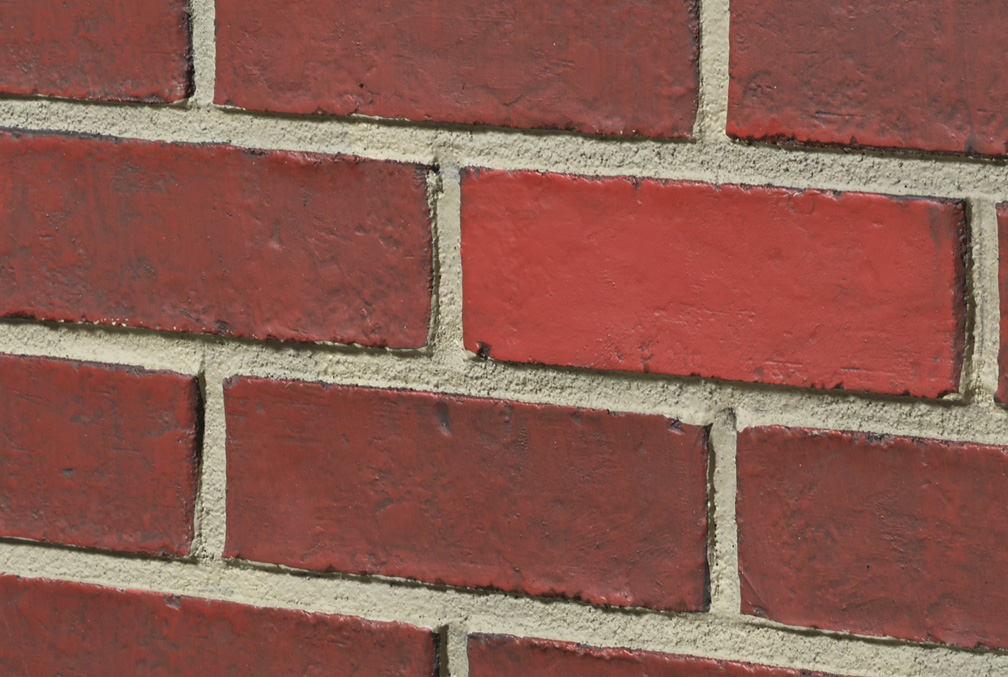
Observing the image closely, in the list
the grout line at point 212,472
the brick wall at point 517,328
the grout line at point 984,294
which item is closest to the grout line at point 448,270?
the brick wall at point 517,328

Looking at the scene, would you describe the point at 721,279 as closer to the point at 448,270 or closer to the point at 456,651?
the point at 448,270

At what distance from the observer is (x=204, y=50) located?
0.45m

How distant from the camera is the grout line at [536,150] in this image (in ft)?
1.38

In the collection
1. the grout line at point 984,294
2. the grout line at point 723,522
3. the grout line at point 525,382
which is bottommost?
the grout line at point 723,522

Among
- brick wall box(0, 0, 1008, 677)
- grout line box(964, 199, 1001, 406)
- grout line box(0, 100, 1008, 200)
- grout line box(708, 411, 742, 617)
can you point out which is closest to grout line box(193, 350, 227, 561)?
brick wall box(0, 0, 1008, 677)

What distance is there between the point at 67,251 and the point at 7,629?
0.75 ft

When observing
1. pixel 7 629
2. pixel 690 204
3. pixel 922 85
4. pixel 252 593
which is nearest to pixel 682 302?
pixel 690 204

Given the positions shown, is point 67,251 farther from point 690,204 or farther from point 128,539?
point 690,204

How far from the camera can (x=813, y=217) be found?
1.39ft

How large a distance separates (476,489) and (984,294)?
27 centimetres

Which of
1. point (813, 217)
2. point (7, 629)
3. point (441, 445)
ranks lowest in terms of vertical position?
point (7, 629)

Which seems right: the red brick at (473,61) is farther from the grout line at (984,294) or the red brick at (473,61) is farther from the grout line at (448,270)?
the grout line at (984,294)

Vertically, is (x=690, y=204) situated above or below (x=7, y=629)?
above

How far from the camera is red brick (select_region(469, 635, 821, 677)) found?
1.49ft
